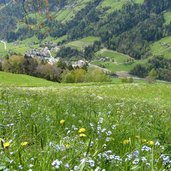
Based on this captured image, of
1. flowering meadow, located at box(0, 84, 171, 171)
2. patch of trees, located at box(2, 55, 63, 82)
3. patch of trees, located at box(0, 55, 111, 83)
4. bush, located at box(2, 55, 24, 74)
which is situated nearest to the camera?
flowering meadow, located at box(0, 84, 171, 171)

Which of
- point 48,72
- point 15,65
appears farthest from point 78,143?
point 15,65

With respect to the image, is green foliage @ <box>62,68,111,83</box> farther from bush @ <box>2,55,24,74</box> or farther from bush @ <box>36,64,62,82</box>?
bush @ <box>2,55,24,74</box>

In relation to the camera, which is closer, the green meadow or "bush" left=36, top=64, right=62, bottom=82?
the green meadow

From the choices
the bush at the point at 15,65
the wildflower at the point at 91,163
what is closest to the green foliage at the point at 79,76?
the bush at the point at 15,65

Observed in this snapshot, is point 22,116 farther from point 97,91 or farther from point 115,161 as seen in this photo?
point 97,91

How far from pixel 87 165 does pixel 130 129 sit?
4159 mm

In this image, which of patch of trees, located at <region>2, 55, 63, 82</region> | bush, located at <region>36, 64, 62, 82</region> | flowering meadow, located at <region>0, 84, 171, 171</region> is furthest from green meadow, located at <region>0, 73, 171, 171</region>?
patch of trees, located at <region>2, 55, 63, 82</region>

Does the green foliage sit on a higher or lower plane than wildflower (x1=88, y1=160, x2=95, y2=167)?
lower

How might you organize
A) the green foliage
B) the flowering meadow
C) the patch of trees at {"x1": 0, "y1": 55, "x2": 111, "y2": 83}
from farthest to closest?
the patch of trees at {"x1": 0, "y1": 55, "x2": 111, "y2": 83} < the green foliage < the flowering meadow

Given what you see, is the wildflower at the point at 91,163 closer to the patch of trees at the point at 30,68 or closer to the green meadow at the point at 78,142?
the green meadow at the point at 78,142

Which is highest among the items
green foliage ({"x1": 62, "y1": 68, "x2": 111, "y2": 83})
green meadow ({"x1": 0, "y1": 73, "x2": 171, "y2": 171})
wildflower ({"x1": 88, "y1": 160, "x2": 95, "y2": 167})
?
wildflower ({"x1": 88, "y1": 160, "x2": 95, "y2": 167})

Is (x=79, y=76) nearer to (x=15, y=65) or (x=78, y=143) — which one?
(x=15, y=65)

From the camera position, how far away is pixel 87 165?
3.84 m

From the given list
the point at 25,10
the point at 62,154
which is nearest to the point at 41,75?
the point at 25,10
